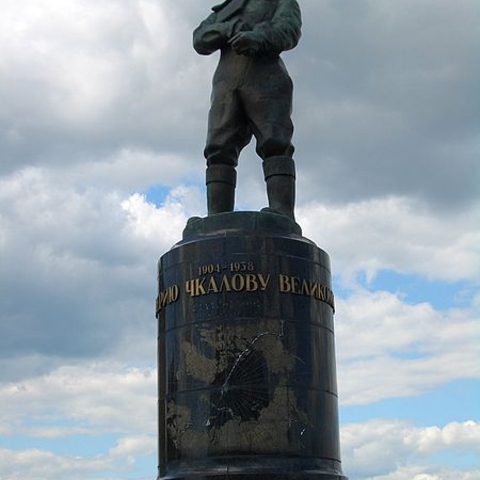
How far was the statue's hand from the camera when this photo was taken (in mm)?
14000

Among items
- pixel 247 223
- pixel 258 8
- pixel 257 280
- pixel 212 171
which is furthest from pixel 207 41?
pixel 257 280

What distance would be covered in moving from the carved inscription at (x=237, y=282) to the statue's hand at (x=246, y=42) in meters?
3.69

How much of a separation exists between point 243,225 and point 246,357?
2124 millimetres

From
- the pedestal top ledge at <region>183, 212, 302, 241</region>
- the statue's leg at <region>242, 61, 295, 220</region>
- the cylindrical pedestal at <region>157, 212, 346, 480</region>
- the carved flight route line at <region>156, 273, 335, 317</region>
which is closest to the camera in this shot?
the cylindrical pedestal at <region>157, 212, 346, 480</region>

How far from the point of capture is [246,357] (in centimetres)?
1224

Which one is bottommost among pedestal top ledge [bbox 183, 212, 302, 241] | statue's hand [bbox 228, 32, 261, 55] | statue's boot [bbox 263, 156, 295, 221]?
pedestal top ledge [bbox 183, 212, 302, 241]

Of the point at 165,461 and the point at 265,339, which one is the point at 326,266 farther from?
the point at 165,461

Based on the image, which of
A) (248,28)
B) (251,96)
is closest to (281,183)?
(251,96)

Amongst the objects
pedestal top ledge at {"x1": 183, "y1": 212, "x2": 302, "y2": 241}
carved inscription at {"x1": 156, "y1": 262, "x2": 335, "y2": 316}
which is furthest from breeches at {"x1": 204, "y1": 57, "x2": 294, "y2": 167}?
carved inscription at {"x1": 156, "y1": 262, "x2": 335, "y2": 316}

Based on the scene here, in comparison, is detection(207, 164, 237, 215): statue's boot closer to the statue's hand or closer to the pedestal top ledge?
the pedestal top ledge

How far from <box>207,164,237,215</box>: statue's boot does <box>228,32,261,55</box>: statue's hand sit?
1941 mm

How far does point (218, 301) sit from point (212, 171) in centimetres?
281

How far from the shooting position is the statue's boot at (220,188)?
14367 millimetres

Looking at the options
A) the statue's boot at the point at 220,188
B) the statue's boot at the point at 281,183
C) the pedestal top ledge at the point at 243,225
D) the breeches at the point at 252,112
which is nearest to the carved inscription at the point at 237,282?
the pedestal top ledge at the point at 243,225
